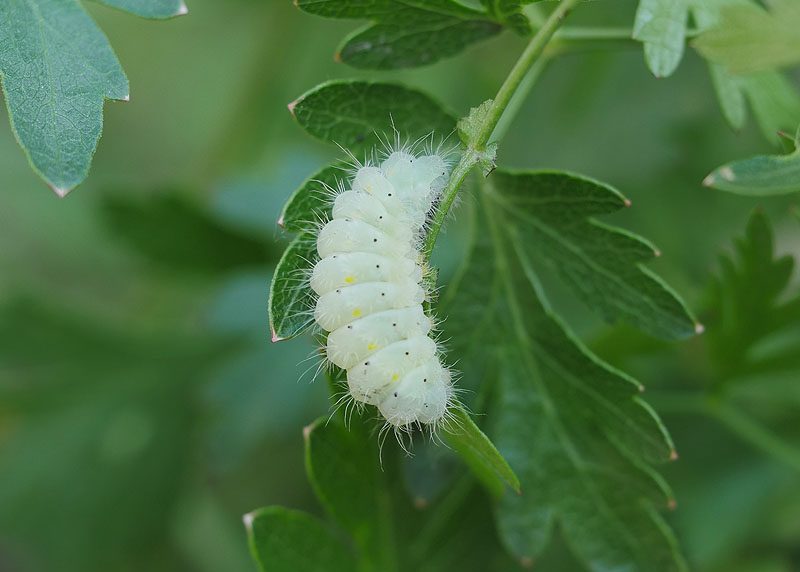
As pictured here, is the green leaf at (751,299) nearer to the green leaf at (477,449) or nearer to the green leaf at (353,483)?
the green leaf at (477,449)

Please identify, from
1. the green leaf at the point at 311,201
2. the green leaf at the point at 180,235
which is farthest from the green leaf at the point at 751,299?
the green leaf at the point at 180,235

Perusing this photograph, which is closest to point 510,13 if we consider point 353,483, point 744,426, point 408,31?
point 408,31

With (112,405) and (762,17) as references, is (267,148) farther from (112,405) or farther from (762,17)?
(762,17)

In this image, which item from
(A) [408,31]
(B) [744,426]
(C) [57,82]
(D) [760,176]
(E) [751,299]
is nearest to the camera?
(D) [760,176]

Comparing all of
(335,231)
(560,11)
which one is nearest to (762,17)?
(560,11)

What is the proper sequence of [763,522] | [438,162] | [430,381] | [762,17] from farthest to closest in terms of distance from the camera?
[763,522]
[438,162]
[430,381]
[762,17]

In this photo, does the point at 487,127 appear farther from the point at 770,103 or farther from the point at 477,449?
the point at 770,103
